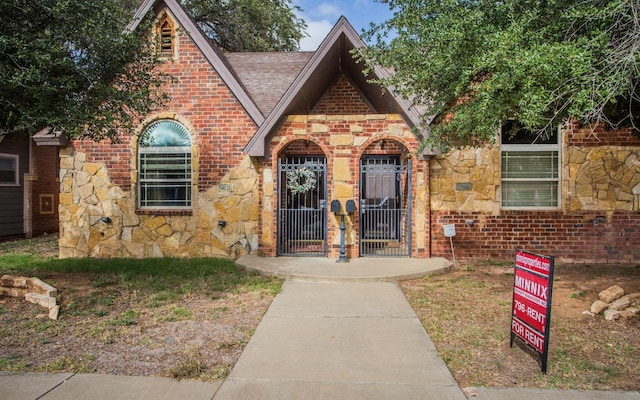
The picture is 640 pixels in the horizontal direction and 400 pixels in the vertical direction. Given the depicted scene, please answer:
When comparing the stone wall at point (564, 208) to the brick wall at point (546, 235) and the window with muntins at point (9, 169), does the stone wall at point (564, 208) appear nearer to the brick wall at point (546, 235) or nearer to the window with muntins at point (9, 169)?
the brick wall at point (546, 235)

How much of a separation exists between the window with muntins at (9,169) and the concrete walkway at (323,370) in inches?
545

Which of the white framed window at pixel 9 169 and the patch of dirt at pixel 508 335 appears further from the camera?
the white framed window at pixel 9 169

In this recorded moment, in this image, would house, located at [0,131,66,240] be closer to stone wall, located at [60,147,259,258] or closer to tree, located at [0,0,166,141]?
stone wall, located at [60,147,259,258]

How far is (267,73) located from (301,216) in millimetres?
4898

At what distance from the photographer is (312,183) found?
9883mm

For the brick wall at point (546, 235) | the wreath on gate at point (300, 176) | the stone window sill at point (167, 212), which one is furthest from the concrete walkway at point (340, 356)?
the stone window sill at point (167, 212)

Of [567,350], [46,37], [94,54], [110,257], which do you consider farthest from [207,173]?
[567,350]

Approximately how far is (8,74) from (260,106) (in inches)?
226

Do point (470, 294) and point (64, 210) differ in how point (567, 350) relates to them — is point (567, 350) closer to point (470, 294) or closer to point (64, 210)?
point (470, 294)

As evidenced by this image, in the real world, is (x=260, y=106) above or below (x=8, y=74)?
above

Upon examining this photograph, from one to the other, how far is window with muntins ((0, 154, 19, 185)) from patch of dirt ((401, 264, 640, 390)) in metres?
15.1

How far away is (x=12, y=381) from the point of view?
→ 144 inches

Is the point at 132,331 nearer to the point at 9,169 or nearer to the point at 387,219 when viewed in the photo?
the point at 387,219

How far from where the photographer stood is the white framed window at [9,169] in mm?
14805
